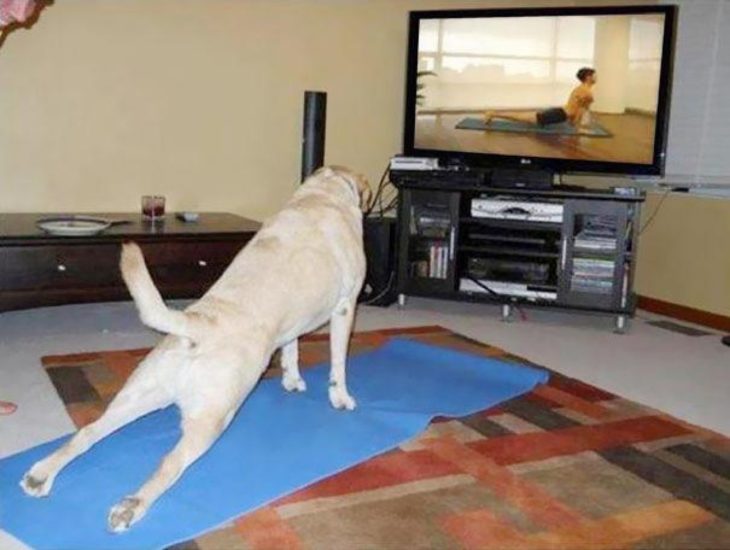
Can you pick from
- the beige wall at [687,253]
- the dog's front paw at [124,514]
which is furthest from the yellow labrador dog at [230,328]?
the beige wall at [687,253]

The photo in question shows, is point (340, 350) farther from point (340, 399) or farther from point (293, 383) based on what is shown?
point (293, 383)

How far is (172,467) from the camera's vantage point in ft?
5.99

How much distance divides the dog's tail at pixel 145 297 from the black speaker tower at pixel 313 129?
2343 mm

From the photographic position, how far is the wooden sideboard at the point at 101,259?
3328mm

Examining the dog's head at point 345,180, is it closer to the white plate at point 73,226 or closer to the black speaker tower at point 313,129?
the white plate at point 73,226

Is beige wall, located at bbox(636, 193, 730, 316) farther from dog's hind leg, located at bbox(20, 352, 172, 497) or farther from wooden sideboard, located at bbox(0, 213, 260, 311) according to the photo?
dog's hind leg, located at bbox(20, 352, 172, 497)

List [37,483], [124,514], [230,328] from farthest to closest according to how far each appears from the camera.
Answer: [230,328], [37,483], [124,514]

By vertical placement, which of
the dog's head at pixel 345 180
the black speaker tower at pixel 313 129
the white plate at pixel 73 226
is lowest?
the white plate at pixel 73 226

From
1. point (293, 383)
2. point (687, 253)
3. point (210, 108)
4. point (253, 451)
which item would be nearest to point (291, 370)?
point (293, 383)

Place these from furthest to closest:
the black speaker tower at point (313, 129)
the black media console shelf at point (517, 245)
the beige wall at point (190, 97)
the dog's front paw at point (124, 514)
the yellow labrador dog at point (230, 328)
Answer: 1. the black speaker tower at point (313, 129)
2. the black media console shelf at point (517, 245)
3. the beige wall at point (190, 97)
4. the yellow labrador dog at point (230, 328)
5. the dog's front paw at point (124, 514)

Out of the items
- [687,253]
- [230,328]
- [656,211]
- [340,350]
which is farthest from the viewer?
[656,211]

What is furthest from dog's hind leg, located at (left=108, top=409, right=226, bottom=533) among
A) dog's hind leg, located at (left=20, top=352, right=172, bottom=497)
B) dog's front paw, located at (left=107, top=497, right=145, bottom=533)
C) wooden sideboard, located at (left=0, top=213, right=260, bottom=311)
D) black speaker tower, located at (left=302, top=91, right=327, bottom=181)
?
black speaker tower, located at (left=302, top=91, right=327, bottom=181)

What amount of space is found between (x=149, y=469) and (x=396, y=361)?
4.40 feet

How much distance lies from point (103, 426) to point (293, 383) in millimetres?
945
